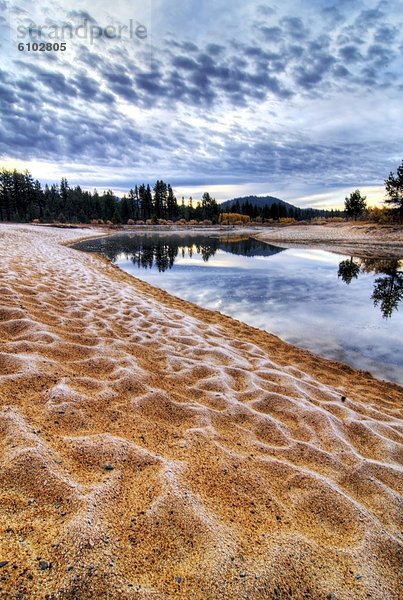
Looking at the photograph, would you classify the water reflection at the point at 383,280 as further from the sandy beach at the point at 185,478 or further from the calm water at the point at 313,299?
the sandy beach at the point at 185,478

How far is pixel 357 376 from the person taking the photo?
6234mm

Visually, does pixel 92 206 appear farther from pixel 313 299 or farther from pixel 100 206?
pixel 313 299

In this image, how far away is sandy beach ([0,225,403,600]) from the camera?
1.83 metres

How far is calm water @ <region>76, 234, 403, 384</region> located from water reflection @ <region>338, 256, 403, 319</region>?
35 millimetres

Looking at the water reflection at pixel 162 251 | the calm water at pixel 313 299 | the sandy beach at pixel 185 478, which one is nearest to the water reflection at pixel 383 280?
the calm water at pixel 313 299

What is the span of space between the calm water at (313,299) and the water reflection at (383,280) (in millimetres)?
35

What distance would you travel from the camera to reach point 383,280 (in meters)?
15.6

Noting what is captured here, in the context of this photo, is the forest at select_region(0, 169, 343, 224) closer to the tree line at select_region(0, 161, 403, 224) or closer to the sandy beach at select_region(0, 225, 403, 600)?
the tree line at select_region(0, 161, 403, 224)

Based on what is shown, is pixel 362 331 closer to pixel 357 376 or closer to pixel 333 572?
pixel 357 376

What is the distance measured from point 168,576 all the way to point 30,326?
4.59 metres

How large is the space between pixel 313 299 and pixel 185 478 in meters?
10.8

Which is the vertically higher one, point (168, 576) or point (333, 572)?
point (168, 576)

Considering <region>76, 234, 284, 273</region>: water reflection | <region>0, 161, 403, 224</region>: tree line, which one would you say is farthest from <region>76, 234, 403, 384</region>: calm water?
<region>0, 161, 403, 224</region>: tree line

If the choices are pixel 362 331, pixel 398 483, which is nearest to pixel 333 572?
pixel 398 483
